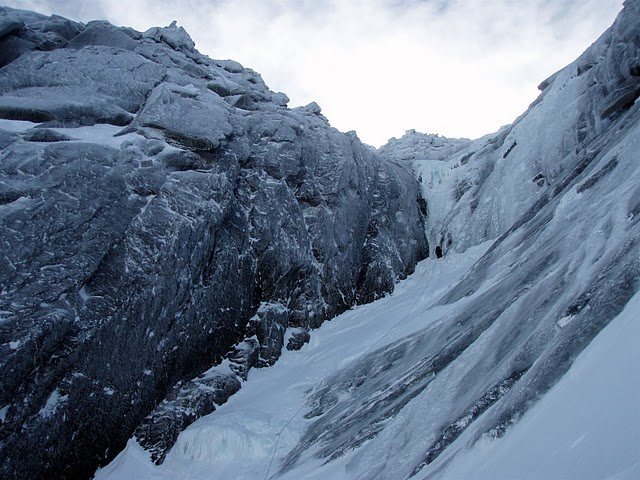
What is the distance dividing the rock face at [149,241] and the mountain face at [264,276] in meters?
0.09

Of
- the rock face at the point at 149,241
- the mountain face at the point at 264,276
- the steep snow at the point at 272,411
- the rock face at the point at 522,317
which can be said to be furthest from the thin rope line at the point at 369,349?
the rock face at the point at 149,241

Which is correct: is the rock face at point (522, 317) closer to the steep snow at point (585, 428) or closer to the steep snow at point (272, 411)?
the steep snow at point (585, 428)

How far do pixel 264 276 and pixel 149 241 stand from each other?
22.1 feet

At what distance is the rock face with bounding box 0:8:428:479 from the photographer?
15609 millimetres

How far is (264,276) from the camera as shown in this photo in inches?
950

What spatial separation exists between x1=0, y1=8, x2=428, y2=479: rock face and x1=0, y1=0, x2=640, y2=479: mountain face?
89mm

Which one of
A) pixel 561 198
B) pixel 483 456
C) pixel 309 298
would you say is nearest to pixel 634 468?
pixel 483 456

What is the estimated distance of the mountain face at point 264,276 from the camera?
8.92 metres

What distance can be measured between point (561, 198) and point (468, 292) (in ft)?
14.8

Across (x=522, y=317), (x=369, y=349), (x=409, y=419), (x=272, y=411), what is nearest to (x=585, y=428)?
(x=522, y=317)

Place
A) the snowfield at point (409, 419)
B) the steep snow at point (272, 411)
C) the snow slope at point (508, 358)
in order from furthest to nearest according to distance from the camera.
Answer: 1. the steep snow at point (272, 411)
2. the snow slope at point (508, 358)
3. the snowfield at point (409, 419)

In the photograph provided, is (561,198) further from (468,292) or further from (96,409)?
(96,409)

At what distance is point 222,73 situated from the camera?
3959cm

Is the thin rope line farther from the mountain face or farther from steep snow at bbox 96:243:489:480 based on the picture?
the mountain face
